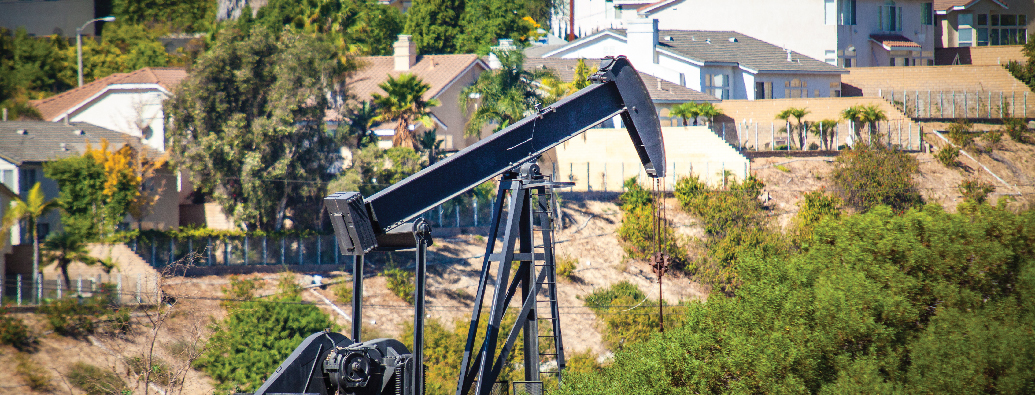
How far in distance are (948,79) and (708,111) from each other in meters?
15.5

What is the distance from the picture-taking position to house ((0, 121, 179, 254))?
3709 cm

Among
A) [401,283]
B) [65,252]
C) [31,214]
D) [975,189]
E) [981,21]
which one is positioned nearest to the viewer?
[31,214]

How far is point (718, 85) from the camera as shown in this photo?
53.9 m

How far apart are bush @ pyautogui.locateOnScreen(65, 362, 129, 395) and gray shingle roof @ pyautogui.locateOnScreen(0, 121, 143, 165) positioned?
9137 millimetres

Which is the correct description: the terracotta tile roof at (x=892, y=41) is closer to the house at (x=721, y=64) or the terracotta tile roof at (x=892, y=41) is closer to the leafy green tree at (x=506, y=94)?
the house at (x=721, y=64)

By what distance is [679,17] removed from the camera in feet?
212

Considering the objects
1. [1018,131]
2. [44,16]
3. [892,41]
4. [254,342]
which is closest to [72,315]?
[254,342]

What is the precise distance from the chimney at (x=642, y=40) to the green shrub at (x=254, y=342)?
2720 centimetres

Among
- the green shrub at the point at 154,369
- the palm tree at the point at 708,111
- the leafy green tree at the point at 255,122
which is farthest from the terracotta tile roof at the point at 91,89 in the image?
the palm tree at the point at 708,111

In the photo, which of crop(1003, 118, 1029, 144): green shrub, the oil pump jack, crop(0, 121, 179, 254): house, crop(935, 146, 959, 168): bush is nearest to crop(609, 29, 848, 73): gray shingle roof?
crop(935, 146, 959, 168): bush

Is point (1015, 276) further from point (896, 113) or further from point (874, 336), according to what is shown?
point (896, 113)

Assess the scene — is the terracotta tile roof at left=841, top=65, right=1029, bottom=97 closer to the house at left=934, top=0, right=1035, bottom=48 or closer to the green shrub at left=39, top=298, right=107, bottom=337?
the house at left=934, top=0, right=1035, bottom=48

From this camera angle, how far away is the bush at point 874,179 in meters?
45.9

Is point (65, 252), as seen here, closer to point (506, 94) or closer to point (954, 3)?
point (506, 94)
